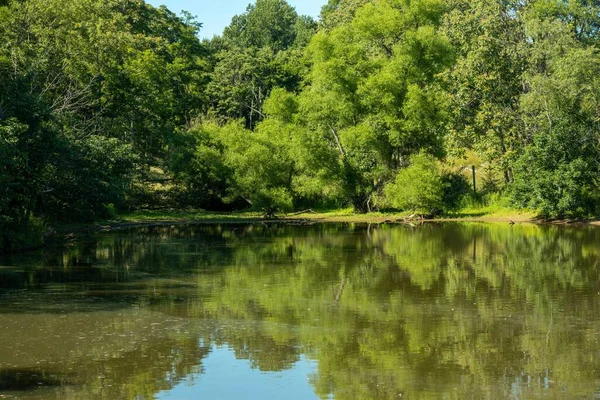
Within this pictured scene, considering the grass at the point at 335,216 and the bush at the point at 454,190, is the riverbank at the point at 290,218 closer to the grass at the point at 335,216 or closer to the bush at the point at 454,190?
the grass at the point at 335,216

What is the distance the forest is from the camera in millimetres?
47562

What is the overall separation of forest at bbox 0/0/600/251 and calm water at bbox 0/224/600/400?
14502 millimetres

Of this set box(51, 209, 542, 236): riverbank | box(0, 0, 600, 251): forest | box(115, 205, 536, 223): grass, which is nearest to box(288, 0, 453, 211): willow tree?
box(0, 0, 600, 251): forest

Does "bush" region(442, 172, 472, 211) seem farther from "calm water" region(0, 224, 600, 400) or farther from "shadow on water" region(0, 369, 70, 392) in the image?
"shadow on water" region(0, 369, 70, 392)

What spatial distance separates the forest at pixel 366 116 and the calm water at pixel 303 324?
47.6 ft

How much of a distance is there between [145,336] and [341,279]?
9.91m

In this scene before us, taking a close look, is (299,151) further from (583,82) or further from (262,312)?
(262,312)

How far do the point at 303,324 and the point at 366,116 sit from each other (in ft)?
136

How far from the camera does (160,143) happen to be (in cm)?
6288

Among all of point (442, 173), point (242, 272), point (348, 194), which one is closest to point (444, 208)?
point (442, 173)

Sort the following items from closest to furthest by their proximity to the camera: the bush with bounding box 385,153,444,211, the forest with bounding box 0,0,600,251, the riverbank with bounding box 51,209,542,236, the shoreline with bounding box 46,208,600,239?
the forest with bounding box 0,0,600,251 < the shoreline with bounding box 46,208,600,239 < the riverbank with bounding box 51,209,542,236 < the bush with bounding box 385,153,444,211

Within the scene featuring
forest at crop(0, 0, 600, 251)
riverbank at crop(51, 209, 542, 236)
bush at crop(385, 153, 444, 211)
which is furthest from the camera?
bush at crop(385, 153, 444, 211)

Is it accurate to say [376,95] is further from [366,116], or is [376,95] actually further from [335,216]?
[335,216]

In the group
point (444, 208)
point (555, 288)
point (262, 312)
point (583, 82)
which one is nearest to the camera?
point (262, 312)
